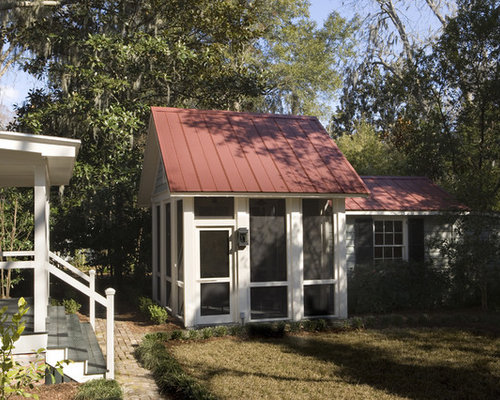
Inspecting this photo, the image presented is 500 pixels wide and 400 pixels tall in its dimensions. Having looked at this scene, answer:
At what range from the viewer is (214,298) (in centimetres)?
1155

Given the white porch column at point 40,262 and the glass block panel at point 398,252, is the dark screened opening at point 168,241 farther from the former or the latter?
the glass block panel at point 398,252

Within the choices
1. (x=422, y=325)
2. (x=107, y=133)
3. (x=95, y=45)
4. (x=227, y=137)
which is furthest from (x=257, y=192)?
(x=95, y=45)

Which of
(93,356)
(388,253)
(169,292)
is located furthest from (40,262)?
(388,253)

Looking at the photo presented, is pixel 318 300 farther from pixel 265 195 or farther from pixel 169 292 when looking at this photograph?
pixel 169 292

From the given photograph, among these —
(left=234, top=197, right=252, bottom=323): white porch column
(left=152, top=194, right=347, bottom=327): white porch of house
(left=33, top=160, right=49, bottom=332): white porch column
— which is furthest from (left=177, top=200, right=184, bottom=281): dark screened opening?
(left=33, top=160, right=49, bottom=332): white porch column

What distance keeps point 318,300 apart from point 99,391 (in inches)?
249

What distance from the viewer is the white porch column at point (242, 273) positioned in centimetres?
1157

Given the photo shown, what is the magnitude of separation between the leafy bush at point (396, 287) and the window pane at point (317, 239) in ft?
5.90

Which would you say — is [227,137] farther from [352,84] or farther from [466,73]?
[352,84]

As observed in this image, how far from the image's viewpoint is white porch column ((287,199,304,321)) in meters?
11.9

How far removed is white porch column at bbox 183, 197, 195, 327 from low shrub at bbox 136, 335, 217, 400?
117 cm

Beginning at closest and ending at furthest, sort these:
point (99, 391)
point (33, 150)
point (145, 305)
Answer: point (99, 391) → point (33, 150) → point (145, 305)

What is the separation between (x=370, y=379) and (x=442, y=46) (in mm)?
11943

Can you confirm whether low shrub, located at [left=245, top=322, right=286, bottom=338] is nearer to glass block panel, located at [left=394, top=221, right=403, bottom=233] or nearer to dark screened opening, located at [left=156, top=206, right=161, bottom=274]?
dark screened opening, located at [left=156, top=206, right=161, bottom=274]
